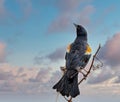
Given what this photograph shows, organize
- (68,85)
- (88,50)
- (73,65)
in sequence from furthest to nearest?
(88,50)
(73,65)
(68,85)

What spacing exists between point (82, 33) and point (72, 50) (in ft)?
7.64

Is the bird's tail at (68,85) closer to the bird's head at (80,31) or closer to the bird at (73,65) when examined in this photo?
the bird at (73,65)

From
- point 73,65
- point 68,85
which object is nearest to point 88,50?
point 73,65

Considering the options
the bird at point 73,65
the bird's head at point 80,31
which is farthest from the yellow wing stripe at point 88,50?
the bird's head at point 80,31

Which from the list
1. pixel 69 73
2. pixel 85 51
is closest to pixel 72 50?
pixel 85 51

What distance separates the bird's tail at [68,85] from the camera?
1230 centimetres

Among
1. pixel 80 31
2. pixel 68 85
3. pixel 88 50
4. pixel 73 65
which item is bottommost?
pixel 68 85

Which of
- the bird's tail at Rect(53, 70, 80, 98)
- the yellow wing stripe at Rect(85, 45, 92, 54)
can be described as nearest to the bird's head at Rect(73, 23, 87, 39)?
the yellow wing stripe at Rect(85, 45, 92, 54)

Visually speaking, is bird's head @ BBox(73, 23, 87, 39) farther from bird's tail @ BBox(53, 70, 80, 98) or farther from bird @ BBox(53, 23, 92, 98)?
bird's tail @ BBox(53, 70, 80, 98)

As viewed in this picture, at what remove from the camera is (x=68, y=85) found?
12688 mm

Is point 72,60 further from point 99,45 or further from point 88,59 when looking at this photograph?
point 99,45

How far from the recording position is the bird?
12439 mm

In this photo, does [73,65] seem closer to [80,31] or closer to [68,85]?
[68,85]

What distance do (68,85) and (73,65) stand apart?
1003mm
